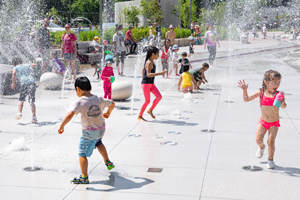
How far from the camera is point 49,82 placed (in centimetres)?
1242

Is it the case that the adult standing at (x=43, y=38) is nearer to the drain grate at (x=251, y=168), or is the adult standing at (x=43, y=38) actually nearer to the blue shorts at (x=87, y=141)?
the blue shorts at (x=87, y=141)

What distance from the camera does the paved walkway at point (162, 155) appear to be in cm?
474

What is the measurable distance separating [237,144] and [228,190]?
2.05 meters

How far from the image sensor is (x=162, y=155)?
6.08 meters

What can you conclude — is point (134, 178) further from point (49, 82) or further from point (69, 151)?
point (49, 82)

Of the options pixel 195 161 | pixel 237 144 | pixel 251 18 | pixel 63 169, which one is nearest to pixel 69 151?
pixel 63 169

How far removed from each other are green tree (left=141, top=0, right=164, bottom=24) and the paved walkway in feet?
78.1

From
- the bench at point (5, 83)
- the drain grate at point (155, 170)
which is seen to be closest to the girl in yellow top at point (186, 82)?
the bench at point (5, 83)

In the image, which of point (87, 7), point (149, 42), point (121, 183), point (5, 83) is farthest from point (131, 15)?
point (87, 7)

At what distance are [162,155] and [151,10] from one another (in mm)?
28868

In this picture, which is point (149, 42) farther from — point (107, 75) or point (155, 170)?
point (155, 170)

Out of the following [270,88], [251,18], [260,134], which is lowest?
[260,134]

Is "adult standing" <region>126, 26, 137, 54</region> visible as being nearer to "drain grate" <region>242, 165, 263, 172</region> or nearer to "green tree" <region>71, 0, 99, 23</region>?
"drain grate" <region>242, 165, 263, 172</region>

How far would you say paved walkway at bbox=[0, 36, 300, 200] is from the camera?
4738 millimetres
